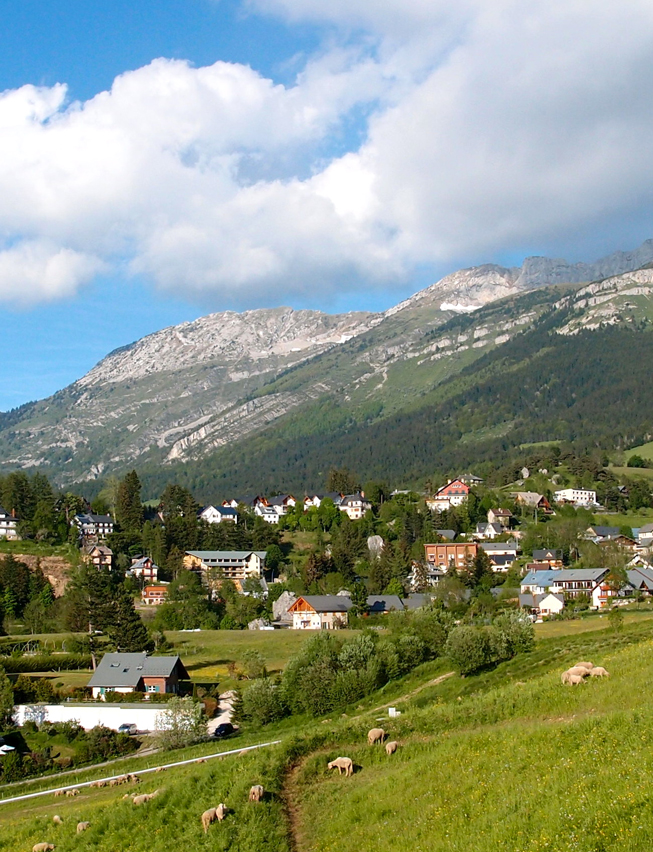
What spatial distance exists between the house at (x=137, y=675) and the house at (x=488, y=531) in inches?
3061

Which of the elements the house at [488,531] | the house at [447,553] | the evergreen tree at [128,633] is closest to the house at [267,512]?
the house at [447,553]

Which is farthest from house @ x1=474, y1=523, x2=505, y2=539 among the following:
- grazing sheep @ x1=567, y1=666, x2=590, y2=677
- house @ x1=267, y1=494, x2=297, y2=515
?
grazing sheep @ x1=567, y1=666, x2=590, y2=677

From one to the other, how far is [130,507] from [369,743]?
123 metres

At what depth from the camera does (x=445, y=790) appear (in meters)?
23.6

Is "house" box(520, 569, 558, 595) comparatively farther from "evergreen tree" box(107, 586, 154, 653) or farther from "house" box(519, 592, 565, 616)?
"evergreen tree" box(107, 586, 154, 653)

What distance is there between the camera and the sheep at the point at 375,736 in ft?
103

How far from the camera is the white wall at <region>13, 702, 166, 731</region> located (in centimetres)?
6731

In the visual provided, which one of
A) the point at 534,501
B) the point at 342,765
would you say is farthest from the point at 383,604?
the point at 342,765

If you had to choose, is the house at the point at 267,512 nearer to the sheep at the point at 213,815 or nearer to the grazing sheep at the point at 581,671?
the grazing sheep at the point at 581,671

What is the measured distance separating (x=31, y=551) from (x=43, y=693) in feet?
199

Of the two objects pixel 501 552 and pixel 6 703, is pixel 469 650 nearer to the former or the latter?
pixel 6 703

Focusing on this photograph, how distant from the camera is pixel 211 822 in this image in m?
24.5

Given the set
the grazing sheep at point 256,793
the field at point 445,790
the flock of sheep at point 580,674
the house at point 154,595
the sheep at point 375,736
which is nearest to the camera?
the field at point 445,790

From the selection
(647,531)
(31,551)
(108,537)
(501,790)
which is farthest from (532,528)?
(501,790)
